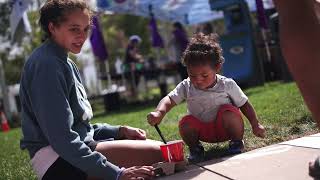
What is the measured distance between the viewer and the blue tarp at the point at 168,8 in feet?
42.2

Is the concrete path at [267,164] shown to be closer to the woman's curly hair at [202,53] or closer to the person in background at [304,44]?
the person in background at [304,44]

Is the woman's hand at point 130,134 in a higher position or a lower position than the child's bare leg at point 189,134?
higher

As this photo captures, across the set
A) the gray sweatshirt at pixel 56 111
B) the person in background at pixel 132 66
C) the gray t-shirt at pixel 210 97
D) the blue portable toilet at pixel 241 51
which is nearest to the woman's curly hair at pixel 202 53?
the gray t-shirt at pixel 210 97

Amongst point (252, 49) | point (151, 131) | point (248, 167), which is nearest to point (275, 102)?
point (151, 131)

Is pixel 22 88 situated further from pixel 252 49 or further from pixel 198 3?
pixel 198 3

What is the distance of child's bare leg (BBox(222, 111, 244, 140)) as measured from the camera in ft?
11.0

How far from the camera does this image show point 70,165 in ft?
8.64

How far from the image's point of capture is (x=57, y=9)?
269 cm

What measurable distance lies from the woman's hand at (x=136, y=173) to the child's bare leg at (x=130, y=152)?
11.2 inches

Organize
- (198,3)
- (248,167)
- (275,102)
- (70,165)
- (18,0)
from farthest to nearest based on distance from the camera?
(198,3)
(18,0)
(275,102)
(248,167)
(70,165)

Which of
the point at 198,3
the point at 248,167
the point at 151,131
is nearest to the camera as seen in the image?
the point at 248,167

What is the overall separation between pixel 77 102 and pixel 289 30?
1218mm

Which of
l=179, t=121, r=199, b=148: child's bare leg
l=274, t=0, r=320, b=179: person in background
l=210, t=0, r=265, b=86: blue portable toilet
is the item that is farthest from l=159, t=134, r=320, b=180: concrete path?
l=210, t=0, r=265, b=86: blue portable toilet

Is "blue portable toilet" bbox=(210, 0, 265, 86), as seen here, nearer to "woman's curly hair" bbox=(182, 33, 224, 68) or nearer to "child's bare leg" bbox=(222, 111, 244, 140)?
"woman's curly hair" bbox=(182, 33, 224, 68)
